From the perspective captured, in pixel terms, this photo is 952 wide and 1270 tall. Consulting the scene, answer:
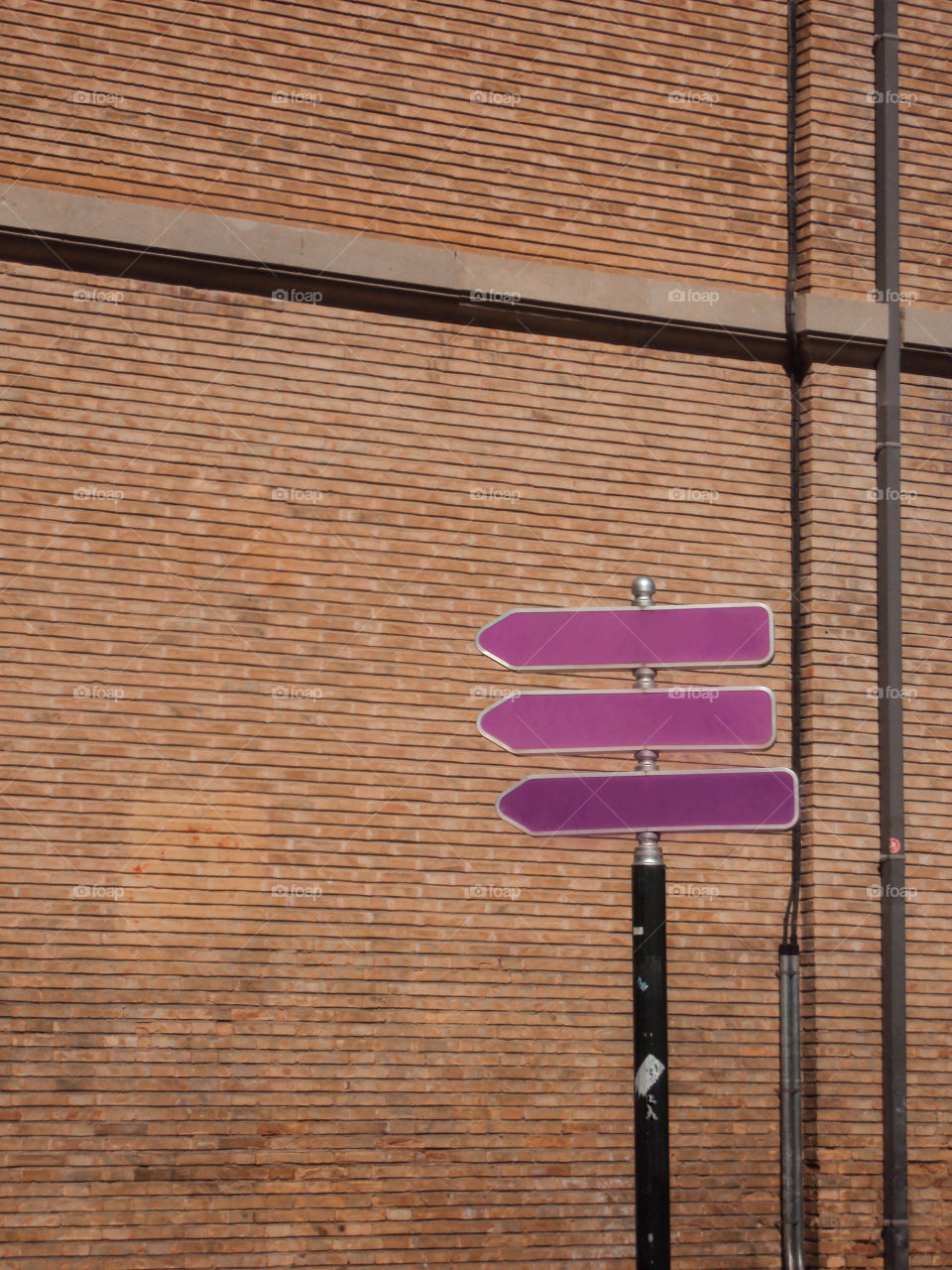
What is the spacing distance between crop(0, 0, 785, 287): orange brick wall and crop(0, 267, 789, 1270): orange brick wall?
32.2 inches

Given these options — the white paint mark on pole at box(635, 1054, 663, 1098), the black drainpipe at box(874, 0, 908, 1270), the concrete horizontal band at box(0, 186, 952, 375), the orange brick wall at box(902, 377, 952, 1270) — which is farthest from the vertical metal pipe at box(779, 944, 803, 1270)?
the white paint mark on pole at box(635, 1054, 663, 1098)

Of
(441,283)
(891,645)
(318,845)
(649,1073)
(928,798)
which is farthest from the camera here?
(928,798)

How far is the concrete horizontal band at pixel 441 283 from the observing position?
9.02 metres

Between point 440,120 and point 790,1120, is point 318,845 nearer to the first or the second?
point 790,1120

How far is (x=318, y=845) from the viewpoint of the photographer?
900 centimetres

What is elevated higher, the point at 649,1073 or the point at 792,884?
the point at 792,884

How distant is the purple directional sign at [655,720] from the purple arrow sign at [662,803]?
113 mm

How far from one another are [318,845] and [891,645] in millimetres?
4091

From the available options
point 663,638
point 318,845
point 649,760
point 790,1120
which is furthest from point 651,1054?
point 790,1120

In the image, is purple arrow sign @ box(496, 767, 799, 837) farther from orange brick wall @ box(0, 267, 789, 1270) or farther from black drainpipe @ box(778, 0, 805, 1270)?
black drainpipe @ box(778, 0, 805, 1270)

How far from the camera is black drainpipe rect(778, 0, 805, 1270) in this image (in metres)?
9.39

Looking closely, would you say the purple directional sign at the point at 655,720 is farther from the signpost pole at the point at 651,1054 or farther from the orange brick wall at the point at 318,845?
the orange brick wall at the point at 318,845

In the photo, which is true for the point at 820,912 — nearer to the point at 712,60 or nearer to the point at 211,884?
the point at 211,884

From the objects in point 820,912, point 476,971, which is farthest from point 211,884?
point 820,912
